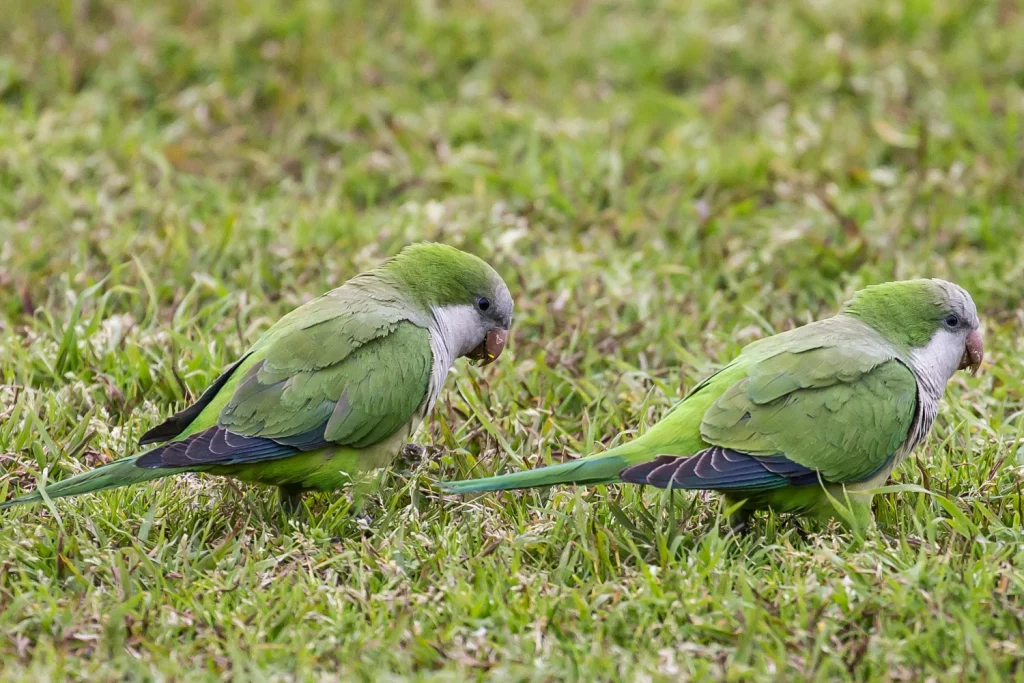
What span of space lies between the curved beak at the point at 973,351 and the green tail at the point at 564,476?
1.37m

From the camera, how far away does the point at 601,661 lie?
3283mm

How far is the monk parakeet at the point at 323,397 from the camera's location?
12.5ft

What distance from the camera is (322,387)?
4.02 m

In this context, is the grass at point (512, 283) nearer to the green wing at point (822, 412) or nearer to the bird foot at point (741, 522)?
the bird foot at point (741, 522)

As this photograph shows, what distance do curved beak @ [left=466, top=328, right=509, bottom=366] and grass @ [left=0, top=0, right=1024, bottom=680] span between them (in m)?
0.20

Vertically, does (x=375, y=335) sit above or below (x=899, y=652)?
above

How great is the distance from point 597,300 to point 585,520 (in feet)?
6.42

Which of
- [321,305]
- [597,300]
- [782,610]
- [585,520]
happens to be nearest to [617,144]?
[597,300]

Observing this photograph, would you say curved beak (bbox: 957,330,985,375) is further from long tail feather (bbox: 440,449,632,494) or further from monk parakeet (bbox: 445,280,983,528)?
long tail feather (bbox: 440,449,632,494)

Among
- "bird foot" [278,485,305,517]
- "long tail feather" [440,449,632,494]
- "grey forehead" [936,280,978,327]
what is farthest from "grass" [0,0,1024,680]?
"grey forehead" [936,280,978,327]

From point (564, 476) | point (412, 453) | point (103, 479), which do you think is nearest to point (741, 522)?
point (564, 476)

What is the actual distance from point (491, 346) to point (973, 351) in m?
1.68

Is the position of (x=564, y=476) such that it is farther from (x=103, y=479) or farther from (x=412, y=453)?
(x=103, y=479)

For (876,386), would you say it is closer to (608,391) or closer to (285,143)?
(608,391)
